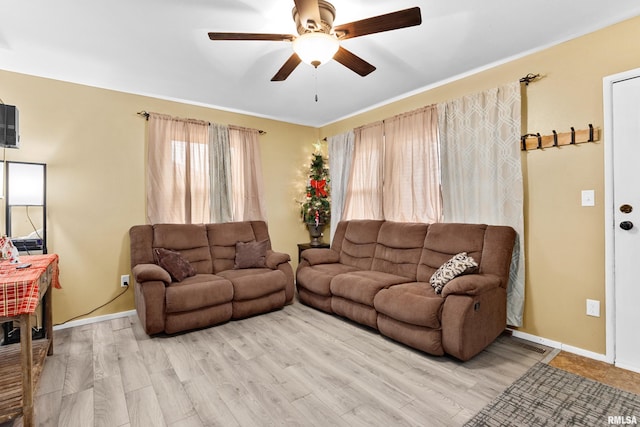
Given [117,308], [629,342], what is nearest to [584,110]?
[629,342]

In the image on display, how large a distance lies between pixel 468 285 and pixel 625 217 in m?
1.27

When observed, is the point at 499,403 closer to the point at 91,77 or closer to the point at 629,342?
the point at 629,342

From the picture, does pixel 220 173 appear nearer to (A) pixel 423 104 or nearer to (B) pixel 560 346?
(A) pixel 423 104

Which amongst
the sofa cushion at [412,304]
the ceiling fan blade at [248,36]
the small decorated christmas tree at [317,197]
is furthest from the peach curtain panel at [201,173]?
the sofa cushion at [412,304]

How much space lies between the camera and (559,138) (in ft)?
8.88

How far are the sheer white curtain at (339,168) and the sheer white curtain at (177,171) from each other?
190 centimetres

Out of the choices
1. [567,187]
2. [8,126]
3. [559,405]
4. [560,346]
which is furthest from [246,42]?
[560,346]

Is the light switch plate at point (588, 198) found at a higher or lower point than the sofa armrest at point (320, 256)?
higher

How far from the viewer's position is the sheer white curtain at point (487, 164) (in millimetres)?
2924

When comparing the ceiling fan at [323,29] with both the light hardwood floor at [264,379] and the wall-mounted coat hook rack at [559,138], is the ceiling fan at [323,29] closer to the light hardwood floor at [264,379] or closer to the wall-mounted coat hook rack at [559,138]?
the wall-mounted coat hook rack at [559,138]

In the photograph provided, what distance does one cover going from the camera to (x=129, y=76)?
10.9 ft

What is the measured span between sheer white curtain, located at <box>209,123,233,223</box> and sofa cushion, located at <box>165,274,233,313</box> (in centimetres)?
113

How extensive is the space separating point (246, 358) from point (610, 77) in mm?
3651

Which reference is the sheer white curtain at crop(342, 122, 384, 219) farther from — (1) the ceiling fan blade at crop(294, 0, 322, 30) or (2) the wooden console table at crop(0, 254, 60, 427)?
(2) the wooden console table at crop(0, 254, 60, 427)
